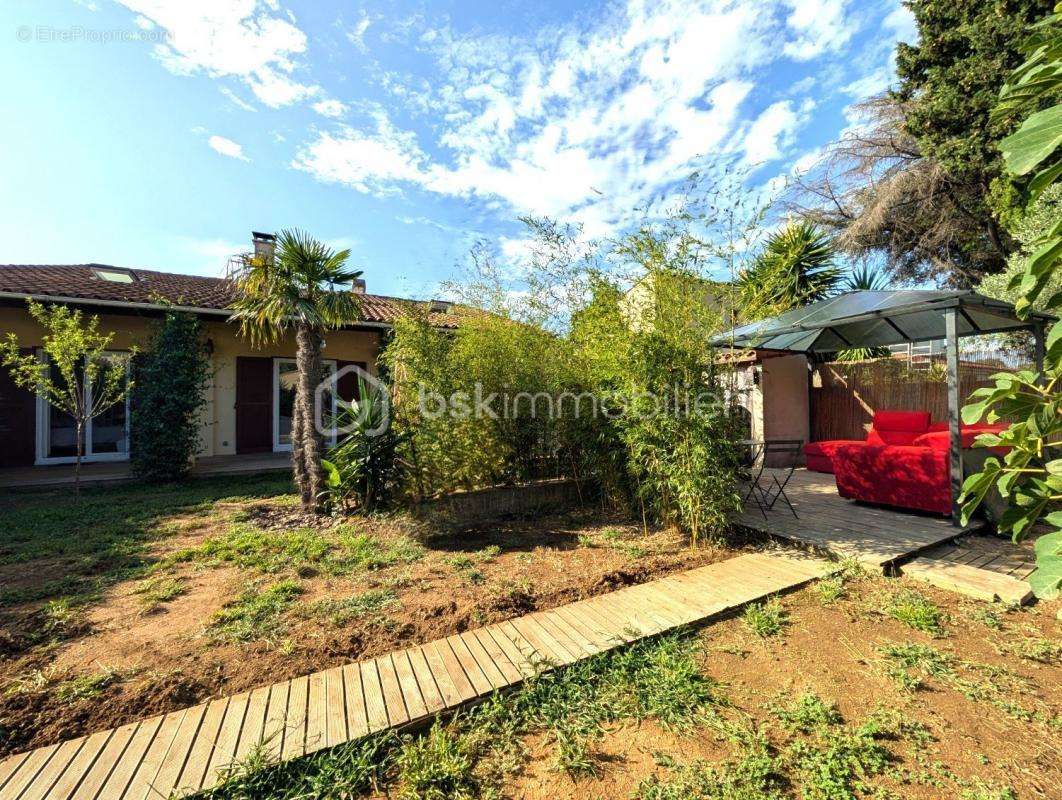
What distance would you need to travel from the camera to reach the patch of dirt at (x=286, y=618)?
2074 millimetres

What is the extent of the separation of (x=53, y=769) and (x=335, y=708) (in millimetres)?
1026

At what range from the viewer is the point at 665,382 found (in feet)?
12.7

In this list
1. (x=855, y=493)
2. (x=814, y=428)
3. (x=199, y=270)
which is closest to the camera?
(x=855, y=493)

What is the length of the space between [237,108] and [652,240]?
17.5ft

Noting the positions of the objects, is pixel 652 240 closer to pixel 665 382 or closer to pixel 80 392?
pixel 665 382

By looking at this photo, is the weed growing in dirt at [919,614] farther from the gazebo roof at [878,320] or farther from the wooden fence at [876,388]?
the wooden fence at [876,388]

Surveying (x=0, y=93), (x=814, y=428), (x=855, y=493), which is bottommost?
(x=855, y=493)

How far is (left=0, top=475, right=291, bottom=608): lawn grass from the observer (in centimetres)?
331

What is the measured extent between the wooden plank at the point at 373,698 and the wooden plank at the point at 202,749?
1.97ft

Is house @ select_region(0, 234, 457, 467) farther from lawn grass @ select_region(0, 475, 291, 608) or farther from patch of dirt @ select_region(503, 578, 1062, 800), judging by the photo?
patch of dirt @ select_region(503, 578, 1062, 800)

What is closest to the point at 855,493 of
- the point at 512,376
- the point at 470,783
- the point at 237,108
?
the point at 512,376

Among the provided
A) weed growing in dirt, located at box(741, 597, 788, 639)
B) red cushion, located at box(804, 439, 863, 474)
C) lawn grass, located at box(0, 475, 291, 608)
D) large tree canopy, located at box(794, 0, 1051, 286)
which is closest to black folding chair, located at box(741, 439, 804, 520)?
red cushion, located at box(804, 439, 863, 474)

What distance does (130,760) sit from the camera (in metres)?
1.75

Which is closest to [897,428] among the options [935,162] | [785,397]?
[785,397]
